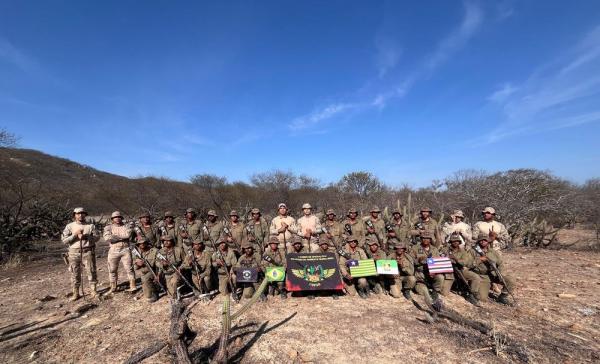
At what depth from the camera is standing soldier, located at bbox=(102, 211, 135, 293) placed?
790cm

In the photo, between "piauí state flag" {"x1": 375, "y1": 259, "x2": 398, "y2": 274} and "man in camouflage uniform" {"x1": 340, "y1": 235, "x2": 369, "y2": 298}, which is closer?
"piauí state flag" {"x1": 375, "y1": 259, "x2": 398, "y2": 274}

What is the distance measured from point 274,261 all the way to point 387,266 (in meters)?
2.82

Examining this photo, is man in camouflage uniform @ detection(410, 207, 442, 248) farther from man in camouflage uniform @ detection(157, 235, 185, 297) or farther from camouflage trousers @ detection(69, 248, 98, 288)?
camouflage trousers @ detection(69, 248, 98, 288)

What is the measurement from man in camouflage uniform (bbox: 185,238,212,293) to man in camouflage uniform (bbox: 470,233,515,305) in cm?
637

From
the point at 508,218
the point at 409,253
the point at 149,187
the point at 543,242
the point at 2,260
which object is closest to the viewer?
the point at 409,253

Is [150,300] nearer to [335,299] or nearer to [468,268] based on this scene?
[335,299]

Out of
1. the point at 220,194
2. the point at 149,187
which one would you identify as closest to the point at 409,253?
the point at 220,194

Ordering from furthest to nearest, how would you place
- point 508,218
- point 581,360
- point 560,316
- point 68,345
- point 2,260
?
point 508,218, point 2,260, point 560,316, point 68,345, point 581,360

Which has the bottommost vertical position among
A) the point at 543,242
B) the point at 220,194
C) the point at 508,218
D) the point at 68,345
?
the point at 68,345

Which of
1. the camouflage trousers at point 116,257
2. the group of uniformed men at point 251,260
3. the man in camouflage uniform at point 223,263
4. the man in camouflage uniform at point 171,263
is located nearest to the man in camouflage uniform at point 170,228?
the group of uniformed men at point 251,260

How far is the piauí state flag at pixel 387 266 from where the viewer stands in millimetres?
7652

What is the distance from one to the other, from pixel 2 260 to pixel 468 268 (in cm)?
1610

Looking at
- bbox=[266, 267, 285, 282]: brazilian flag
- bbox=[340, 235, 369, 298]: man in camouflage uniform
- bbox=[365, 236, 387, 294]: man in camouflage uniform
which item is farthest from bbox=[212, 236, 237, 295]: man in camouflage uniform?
bbox=[365, 236, 387, 294]: man in camouflage uniform

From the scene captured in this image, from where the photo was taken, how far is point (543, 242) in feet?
45.0
